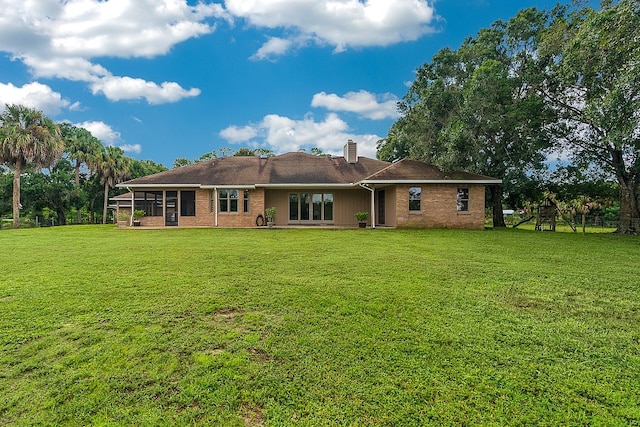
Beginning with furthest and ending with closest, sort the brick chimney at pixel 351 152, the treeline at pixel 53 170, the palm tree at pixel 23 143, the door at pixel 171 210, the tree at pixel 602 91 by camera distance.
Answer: the treeline at pixel 53 170 < the palm tree at pixel 23 143 < the brick chimney at pixel 351 152 < the door at pixel 171 210 < the tree at pixel 602 91

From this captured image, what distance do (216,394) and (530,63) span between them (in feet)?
64.4

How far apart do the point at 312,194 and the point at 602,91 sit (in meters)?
13.5

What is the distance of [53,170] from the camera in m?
31.0

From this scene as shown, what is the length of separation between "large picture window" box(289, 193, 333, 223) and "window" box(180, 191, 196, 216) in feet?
17.4

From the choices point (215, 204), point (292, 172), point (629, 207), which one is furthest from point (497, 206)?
point (215, 204)

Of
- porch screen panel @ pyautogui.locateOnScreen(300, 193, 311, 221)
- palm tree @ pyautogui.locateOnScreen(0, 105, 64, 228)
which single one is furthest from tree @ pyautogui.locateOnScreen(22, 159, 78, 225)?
porch screen panel @ pyautogui.locateOnScreen(300, 193, 311, 221)

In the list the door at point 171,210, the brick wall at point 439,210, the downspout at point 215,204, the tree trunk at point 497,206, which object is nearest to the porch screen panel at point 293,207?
the downspout at point 215,204

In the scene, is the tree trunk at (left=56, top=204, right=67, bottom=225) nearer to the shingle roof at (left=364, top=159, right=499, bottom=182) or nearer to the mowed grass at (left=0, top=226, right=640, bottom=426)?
the shingle roof at (left=364, top=159, right=499, bottom=182)

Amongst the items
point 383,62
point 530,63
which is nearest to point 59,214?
point 383,62

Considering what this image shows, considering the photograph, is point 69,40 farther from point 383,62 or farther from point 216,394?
point 216,394

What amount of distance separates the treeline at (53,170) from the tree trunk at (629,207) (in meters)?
35.3

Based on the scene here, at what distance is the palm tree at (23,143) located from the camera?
23.2 meters

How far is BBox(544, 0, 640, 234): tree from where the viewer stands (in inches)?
380

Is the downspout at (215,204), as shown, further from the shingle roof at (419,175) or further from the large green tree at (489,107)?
the large green tree at (489,107)
